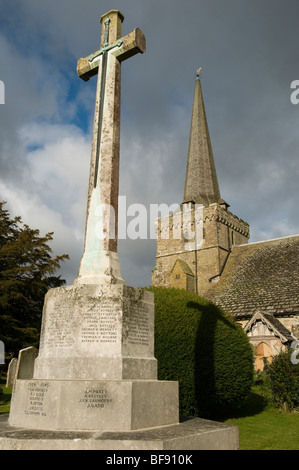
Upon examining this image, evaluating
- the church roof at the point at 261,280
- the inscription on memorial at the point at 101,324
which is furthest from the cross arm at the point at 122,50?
the church roof at the point at 261,280

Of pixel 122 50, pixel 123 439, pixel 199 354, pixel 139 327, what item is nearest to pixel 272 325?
pixel 199 354

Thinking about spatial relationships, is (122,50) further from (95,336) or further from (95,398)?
(95,398)

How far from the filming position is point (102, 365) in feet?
12.8

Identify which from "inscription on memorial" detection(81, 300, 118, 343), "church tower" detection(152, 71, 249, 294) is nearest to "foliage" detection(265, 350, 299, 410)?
"inscription on memorial" detection(81, 300, 118, 343)

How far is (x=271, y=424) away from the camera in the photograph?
9.59 metres

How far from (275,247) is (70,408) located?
81.6 feet

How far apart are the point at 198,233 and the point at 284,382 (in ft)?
61.0

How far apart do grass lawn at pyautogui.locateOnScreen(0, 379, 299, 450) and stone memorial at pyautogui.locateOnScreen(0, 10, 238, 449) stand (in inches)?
163

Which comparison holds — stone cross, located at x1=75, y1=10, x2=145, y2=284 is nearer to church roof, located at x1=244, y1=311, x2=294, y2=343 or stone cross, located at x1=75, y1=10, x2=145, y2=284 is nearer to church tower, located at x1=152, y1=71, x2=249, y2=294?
church roof, located at x1=244, y1=311, x2=294, y2=343

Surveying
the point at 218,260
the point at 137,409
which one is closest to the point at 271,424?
the point at 137,409

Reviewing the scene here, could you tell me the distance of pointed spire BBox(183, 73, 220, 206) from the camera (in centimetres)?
3284

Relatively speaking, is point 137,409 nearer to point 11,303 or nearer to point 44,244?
point 11,303

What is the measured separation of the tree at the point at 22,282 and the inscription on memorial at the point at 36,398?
19.9 m

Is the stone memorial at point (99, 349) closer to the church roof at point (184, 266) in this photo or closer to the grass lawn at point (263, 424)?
the grass lawn at point (263, 424)
